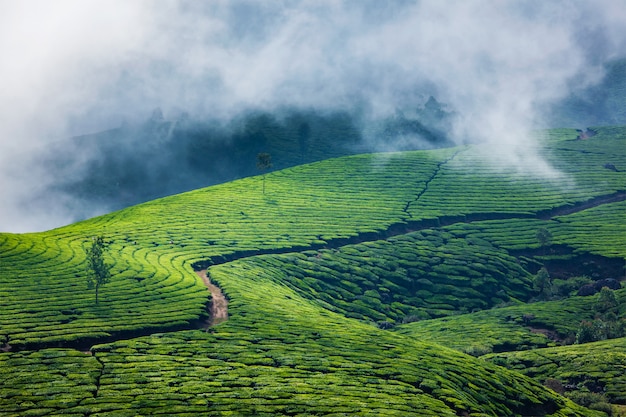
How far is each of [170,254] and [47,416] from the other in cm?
4968

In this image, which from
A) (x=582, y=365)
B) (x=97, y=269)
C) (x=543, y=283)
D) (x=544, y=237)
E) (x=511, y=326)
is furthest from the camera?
(x=544, y=237)

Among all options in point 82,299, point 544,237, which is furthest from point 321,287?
point 544,237

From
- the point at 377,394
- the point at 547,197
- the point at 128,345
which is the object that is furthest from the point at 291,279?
the point at 547,197

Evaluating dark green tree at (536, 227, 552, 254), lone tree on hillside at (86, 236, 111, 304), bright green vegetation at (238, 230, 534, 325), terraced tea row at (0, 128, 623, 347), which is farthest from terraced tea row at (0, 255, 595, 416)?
dark green tree at (536, 227, 552, 254)

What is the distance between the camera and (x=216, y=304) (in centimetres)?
7762

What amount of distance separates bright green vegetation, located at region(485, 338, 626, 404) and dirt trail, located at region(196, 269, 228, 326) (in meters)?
27.7

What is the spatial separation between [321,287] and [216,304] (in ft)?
67.1

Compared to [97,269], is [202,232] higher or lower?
higher

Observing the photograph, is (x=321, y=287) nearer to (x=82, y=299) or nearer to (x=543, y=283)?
(x=543, y=283)

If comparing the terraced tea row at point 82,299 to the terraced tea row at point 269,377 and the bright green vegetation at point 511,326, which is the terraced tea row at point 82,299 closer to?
the terraced tea row at point 269,377

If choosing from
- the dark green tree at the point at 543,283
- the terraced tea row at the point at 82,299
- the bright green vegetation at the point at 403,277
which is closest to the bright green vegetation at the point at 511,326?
the dark green tree at the point at 543,283

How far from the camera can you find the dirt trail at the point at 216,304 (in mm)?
73062

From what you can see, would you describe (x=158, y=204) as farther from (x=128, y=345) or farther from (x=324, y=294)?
(x=128, y=345)

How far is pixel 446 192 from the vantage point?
136 metres
